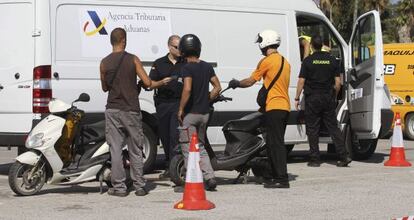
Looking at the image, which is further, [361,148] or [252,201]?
[361,148]

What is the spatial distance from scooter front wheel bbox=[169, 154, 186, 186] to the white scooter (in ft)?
1.78

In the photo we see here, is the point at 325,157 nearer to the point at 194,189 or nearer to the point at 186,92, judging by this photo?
the point at 186,92

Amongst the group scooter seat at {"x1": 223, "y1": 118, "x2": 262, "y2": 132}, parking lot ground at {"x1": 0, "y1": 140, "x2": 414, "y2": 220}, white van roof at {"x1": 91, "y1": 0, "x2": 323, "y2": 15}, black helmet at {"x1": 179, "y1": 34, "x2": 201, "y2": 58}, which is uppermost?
white van roof at {"x1": 91, "y1": 0, "x2": 323, "y2": 15}

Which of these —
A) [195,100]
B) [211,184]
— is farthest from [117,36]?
[211,184]

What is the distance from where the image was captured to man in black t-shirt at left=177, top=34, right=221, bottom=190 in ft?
28.0

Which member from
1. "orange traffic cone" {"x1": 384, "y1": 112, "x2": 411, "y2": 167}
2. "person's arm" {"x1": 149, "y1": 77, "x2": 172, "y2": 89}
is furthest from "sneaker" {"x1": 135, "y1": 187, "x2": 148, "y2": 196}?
"orange traffic cone" {"x1": 384, "y1": 112, "x2": 411, "y2": 167}

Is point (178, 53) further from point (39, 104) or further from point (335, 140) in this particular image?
point (335, 140)

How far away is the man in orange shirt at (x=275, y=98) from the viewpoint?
29.4 ft

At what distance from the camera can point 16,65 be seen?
948 centimetres

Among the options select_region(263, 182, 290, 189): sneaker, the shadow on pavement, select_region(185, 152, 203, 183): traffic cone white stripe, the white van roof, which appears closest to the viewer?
select_region(185, 152, 203, 183): traffic cone white stripe

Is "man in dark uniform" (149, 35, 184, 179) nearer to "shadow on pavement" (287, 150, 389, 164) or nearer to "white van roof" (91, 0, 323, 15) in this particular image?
"white van roof" (91, 0, 323, 15)

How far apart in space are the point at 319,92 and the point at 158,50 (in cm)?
254

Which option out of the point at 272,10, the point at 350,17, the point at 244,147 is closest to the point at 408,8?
the point at 350,17

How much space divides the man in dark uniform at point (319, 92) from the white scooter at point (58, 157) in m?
3.50
